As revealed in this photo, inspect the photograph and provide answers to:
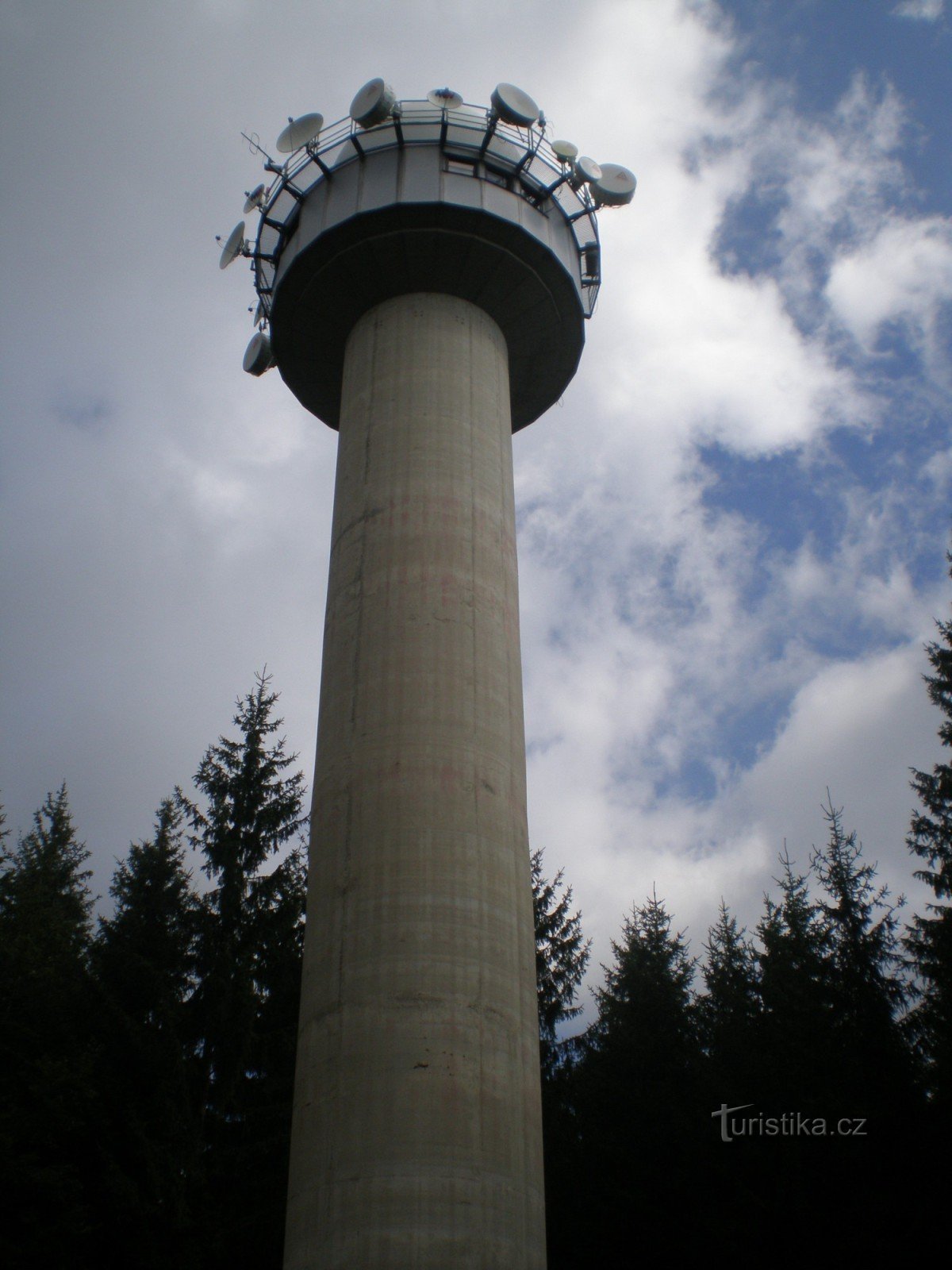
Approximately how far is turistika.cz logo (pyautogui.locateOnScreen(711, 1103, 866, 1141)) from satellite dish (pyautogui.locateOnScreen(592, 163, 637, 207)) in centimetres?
1776

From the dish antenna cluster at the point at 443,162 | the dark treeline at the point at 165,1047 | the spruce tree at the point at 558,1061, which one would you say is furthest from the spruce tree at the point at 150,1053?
the dish antenna cluster at the point at 443,162

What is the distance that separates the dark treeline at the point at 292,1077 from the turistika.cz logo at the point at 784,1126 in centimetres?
6

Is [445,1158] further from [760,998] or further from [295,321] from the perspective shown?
[760,998]

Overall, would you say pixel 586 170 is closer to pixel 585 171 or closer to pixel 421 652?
pixel 585 171

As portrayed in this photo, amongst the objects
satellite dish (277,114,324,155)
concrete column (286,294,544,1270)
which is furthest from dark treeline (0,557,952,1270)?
satellite dish (277,114,324,155)

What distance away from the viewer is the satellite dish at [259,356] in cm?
2061

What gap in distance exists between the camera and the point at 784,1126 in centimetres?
2141

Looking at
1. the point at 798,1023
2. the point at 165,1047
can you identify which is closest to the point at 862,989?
the point at 798,1023

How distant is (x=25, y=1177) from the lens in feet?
62.0

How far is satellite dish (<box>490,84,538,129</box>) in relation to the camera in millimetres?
17812

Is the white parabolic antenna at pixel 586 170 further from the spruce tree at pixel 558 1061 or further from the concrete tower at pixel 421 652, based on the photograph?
the spruce tree at pixel 558 1061

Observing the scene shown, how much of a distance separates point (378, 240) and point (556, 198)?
11.7 feet

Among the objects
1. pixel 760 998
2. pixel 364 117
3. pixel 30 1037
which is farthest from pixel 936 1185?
pixel 364 117

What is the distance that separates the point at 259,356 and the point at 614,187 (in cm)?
732
